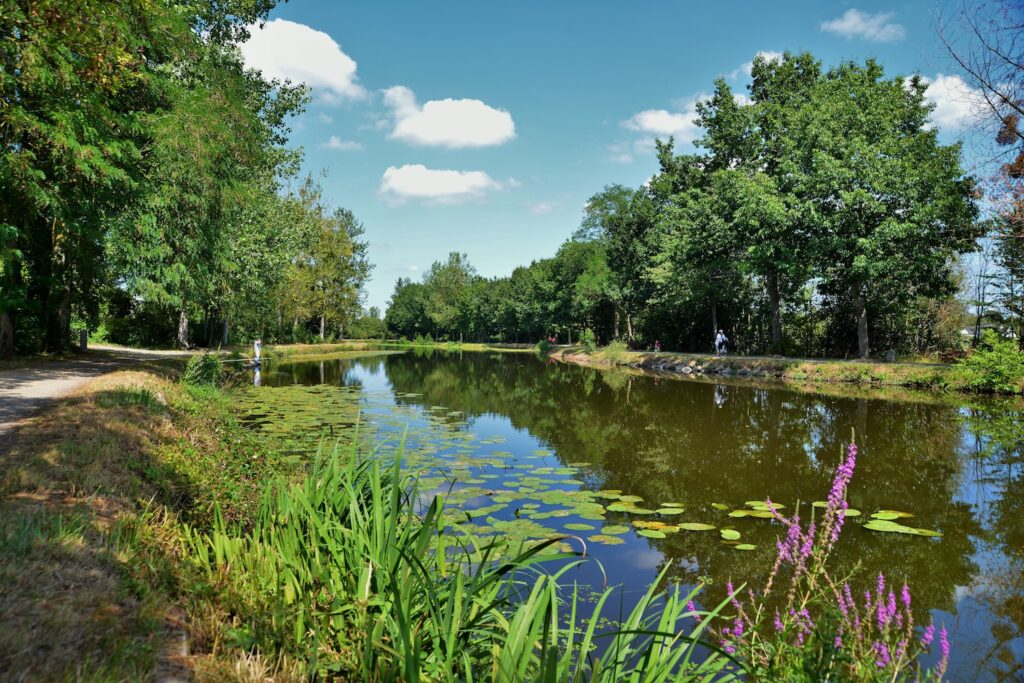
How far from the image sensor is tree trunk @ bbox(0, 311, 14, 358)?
15.4 meters

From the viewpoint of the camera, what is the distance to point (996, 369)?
18.3 meters

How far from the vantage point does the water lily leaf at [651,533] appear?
6.30 metres

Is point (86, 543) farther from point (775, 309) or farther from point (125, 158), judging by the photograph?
point (775, 309)

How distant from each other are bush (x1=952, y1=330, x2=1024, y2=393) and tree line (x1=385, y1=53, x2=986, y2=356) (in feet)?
15.3

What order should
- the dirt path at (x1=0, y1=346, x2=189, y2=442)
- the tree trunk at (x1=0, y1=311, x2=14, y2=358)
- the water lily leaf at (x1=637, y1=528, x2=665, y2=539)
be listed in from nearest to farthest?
the water lily leaf at (x1=637, y1=528, x2=665, y2=539) < the dirt path at (x1=0, y1=346, x2=189, y2=442) < the tree trunk at (x1=0, y1=311, x2=14, y2=358)

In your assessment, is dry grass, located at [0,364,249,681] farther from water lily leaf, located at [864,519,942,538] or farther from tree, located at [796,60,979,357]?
tree, located at [796,60,979,357]

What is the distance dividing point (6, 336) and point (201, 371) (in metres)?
5.78

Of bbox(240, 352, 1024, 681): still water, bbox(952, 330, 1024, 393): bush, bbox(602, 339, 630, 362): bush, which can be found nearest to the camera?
bbox(240, 352, 1024, 681): still water

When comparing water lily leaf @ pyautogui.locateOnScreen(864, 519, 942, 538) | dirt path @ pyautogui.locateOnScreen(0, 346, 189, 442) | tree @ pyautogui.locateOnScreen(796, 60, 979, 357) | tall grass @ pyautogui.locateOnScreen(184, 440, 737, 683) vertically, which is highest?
tree @ pyautogui.locateOnScreen(796, 60, 979, 357)

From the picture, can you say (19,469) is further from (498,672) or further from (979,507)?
(979,507)

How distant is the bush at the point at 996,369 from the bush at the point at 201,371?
24.0m

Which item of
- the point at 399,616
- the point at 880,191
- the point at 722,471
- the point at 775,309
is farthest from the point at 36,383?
the point at 775,309

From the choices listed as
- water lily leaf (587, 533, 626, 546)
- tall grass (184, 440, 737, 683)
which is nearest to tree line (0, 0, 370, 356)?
tall grass (184, 440, 737, 683)

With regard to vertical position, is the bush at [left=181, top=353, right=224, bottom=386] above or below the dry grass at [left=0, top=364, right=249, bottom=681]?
above
